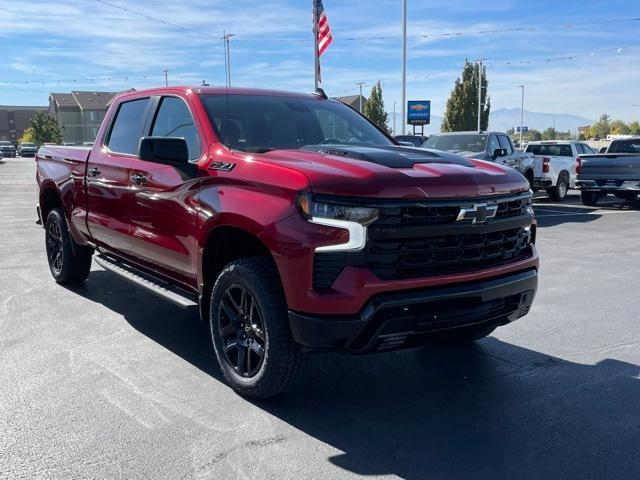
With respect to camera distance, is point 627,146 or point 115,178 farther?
point 627,146

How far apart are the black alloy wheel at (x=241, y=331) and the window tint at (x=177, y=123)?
108cm

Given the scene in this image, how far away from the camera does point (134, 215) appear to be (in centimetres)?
491

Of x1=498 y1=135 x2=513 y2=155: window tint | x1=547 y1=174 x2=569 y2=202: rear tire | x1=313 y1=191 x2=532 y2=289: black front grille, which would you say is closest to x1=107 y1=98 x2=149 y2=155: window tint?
x1=313 y1=191 x2=532 y2=289: black front grille

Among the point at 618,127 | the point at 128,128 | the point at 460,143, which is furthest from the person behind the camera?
the point at 618,127

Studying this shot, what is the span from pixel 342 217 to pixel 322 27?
16.5 meters

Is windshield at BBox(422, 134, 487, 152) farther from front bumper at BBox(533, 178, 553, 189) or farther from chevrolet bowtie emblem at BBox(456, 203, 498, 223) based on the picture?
chevrolet bowtie emblem at BBox(456, 203, 498, 223)

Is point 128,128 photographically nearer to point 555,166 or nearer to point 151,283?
point 151,283

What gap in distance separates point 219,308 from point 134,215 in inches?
55.1

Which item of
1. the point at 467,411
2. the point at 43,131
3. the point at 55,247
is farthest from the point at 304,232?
the point at 43,131

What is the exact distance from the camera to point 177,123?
Answer: 15.6ft

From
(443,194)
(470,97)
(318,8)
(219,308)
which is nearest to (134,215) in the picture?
(219,308)

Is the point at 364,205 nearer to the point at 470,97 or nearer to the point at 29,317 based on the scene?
the point at 29,317

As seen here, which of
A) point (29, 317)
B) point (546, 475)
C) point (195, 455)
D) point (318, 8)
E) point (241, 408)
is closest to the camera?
point (546, 475)

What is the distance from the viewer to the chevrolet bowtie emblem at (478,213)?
3.49 meters
